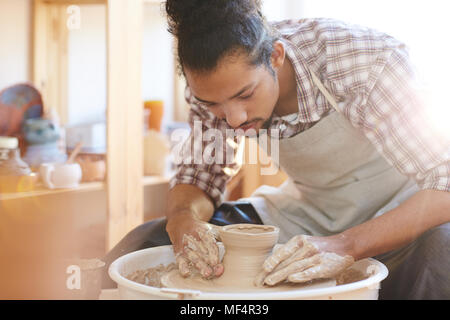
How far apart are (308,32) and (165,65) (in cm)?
210

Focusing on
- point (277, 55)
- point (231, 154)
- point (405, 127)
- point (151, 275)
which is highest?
point (277, 55)

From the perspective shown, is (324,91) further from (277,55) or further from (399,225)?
(399,225)

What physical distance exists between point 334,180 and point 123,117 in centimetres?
114

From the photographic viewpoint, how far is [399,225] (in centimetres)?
120

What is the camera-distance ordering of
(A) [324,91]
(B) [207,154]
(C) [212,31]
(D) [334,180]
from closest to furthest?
1. (C) [212,31]
2. (A) [324,91]
3. (D) [334,180]
4. (B) [207,154]

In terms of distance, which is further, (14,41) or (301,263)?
(14,41)

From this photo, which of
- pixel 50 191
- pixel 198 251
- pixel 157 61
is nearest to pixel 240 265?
pixel 198 251

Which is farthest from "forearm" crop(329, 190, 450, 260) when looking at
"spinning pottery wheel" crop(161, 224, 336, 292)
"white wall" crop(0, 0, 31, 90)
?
"white wall" crop(0, 0, 31, 90)

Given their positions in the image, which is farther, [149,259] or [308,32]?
[308,32]

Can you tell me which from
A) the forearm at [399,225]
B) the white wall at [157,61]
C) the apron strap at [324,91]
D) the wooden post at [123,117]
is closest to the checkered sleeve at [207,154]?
the apron strap at [324,91]

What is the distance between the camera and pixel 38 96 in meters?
2.12

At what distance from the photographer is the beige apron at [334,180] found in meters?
1.47

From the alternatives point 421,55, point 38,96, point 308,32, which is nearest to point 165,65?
point 38,96
